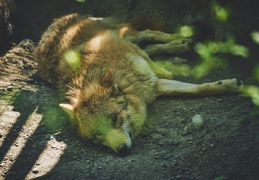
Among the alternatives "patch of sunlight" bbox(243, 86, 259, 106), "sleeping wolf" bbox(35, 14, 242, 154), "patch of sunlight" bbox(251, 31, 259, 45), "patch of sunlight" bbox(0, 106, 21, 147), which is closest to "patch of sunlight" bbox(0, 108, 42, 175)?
"patch of sunlight" bbox(0, 106, 21, 147)

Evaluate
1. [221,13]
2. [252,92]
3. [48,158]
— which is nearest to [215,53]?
[221,13]

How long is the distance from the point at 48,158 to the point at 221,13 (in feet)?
10.4

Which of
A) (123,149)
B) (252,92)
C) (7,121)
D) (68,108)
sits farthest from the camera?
(7,121)

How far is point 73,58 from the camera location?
184 inches

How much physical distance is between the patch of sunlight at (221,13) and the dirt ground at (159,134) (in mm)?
119

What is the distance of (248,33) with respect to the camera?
433cm

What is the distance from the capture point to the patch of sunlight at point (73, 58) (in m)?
4.59

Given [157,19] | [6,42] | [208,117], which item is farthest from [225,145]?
[6,42]

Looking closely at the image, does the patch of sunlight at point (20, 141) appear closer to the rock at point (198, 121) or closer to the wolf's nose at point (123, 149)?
the wolf's nose at point (123, 149)

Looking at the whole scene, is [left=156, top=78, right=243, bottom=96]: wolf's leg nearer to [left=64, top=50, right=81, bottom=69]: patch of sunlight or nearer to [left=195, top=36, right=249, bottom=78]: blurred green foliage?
[left=195, top=36, right=249, bottom=78]: blurred green foliage

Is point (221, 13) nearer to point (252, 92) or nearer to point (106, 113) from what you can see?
point (252, 92)

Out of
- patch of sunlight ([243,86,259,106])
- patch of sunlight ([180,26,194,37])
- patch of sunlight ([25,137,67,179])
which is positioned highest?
patch of sunlight ([180,26,194,37])

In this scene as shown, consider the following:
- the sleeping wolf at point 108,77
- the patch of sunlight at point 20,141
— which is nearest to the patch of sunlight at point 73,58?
the sleeping wolf at point 108,77

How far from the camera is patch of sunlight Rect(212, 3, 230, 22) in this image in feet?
14.7
